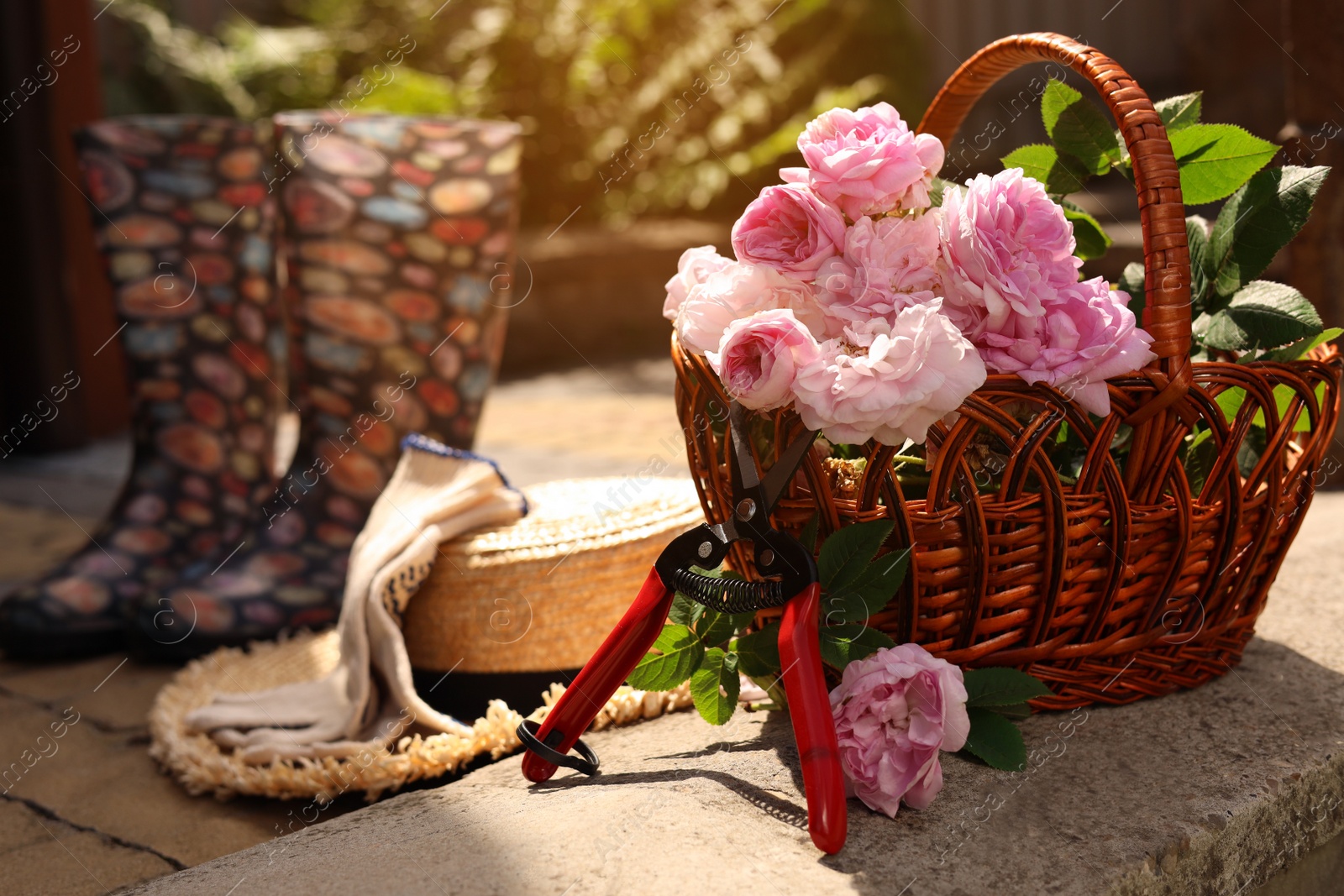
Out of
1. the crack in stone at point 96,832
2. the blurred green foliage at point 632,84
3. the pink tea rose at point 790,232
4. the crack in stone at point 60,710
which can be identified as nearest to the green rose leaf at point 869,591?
the pink tea rose at point 790,232

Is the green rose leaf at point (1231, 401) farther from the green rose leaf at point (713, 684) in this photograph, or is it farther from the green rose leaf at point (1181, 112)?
the green rose leaf at point (713, 684)

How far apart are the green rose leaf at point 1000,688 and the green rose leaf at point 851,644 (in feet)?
0.27

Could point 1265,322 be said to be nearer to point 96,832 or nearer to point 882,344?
point 882,344

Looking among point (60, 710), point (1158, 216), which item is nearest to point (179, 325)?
point (60, 710)

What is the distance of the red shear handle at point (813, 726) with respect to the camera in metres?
0.77

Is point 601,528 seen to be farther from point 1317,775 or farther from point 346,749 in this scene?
point 1317,775

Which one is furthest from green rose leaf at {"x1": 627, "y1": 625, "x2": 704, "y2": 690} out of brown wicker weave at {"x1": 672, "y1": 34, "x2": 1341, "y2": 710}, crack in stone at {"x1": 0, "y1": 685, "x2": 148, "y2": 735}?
crack in stone at {"x1": 0, "y1": 685, "x2": 148, "y2": 735}

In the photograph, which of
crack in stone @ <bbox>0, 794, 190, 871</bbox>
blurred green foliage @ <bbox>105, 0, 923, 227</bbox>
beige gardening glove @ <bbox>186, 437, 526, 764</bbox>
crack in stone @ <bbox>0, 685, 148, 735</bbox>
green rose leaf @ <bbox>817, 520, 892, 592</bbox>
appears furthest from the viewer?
blurred green foliage @ <bbox>105, 0, 923, 227</bbox>

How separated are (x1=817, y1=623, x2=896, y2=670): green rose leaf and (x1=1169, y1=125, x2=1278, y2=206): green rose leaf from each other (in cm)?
49

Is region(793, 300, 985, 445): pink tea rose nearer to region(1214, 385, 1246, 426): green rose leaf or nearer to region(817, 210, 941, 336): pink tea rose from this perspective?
region(817, 210, 941, 336): pink tea rose

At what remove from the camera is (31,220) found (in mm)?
3023

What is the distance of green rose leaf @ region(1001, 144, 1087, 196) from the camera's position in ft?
3.51

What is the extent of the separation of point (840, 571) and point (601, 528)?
20.3 inches

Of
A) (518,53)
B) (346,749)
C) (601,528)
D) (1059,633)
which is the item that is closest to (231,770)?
(346,749)
